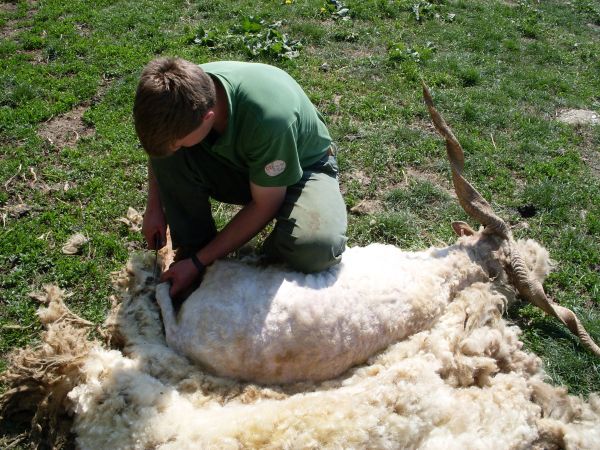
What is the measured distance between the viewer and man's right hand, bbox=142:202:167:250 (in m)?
3.38

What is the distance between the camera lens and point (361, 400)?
8.46ft

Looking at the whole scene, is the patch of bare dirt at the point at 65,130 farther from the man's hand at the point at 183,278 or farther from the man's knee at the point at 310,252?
the man's knee at the point at 310,252

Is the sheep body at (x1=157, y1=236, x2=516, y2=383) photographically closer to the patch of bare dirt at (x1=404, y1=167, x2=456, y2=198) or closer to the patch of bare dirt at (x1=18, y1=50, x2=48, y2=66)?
the patch of bare dirt at (x1=404, y1=167, x2=456, y2=198)

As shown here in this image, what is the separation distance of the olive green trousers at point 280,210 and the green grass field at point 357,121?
710 mm

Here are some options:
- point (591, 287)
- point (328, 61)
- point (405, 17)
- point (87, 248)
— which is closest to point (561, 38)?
point (405, 17)

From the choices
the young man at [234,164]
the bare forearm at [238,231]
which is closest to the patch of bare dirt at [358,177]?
the young man at [234,164]

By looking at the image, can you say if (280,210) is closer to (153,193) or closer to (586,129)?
(153,193)

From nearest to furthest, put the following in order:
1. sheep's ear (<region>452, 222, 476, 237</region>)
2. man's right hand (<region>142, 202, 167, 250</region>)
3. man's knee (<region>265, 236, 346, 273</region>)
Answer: man's knee (<region>265, 236, 346, 273</region>) < man's right hand (<region>142, 202, 167, 250</region>) < sheep's ear (<region>452, 222, 476, 237</region>)

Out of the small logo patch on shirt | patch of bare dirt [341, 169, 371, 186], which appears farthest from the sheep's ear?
the small logo patch on shirt

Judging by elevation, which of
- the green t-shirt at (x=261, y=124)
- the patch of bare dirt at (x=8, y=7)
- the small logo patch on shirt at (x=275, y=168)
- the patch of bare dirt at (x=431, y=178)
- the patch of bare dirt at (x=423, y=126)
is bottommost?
the patch of bare dirt at (x=431, y=178)

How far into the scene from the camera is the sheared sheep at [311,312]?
2.73 m

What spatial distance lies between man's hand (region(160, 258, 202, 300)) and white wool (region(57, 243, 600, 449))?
0.15m

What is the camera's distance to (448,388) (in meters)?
2.76

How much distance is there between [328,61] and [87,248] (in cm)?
356
